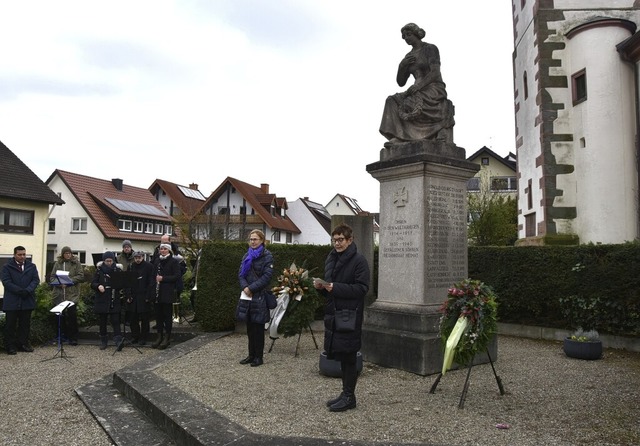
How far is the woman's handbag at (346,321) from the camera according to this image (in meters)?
5.31

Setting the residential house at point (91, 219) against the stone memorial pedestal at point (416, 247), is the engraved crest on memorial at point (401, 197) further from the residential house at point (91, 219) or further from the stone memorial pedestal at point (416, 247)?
the residential house at point (91, 219)

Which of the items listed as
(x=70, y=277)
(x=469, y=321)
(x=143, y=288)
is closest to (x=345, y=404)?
(x=469, y=321)

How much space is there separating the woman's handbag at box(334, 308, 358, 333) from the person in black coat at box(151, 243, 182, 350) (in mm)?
5112

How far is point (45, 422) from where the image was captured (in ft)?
18.3

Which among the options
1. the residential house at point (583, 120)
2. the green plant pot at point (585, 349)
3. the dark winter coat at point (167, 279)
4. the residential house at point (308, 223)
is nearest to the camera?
the green plant pot at point (585, 349)

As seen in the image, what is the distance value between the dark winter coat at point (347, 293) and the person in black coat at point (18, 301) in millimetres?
6991

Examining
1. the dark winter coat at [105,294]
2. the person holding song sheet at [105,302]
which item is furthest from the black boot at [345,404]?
the dark winter coat at [105,294]

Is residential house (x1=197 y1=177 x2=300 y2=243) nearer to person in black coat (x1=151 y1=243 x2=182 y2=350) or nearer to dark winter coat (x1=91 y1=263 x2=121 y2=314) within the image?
dark winter coat (x1=91 y1=263 x2=121 y2=314)

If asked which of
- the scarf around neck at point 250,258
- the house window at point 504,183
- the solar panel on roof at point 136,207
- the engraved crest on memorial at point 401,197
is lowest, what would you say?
the scarf around neck at point 250,258

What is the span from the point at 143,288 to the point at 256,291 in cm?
354

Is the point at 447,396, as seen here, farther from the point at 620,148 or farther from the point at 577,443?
the point at 620,148

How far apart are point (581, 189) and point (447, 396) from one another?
13101 millimetres

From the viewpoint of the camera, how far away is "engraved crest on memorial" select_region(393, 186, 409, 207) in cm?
773

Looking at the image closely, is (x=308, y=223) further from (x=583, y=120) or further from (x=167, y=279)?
(x=167, y=279)
